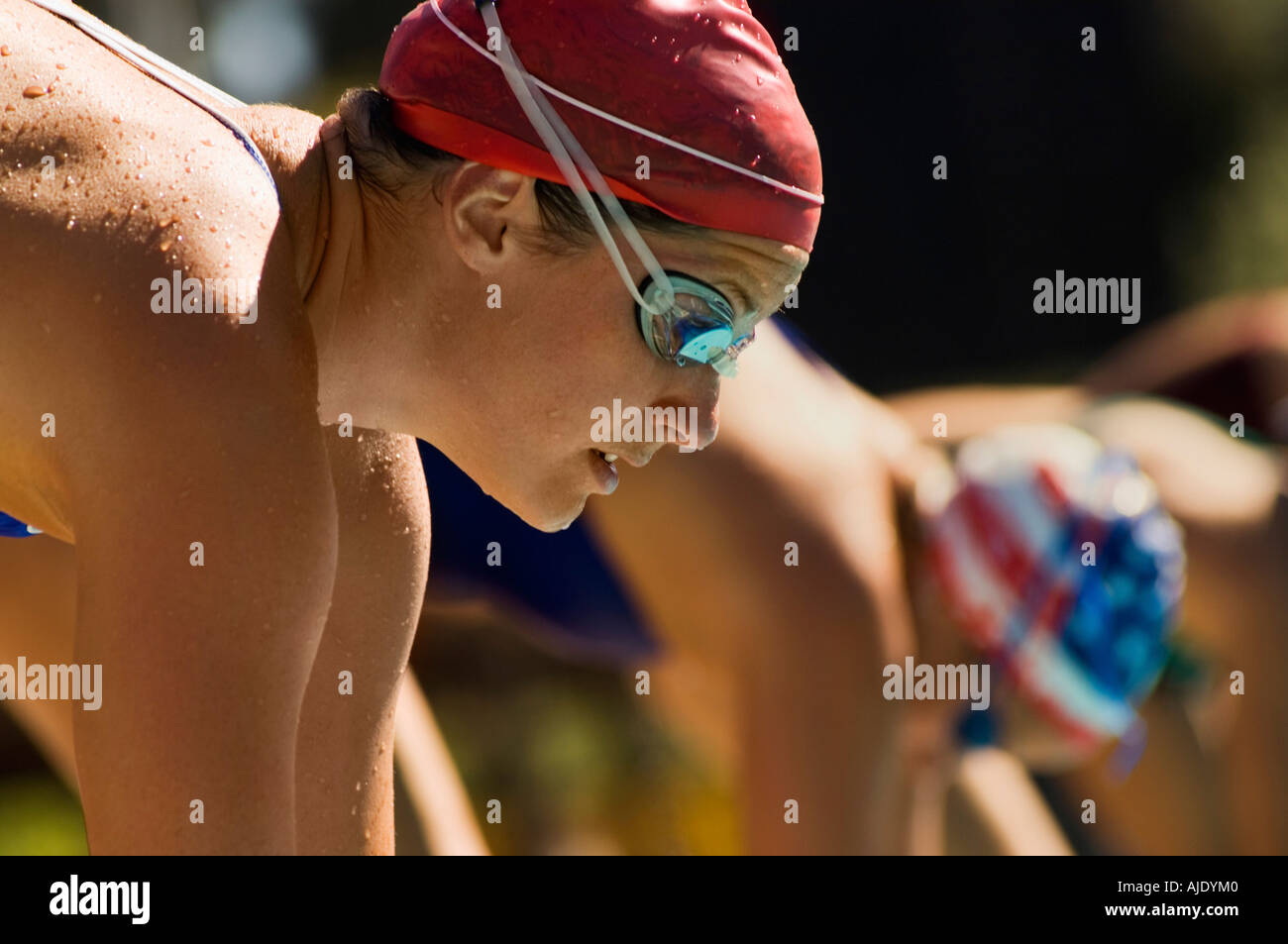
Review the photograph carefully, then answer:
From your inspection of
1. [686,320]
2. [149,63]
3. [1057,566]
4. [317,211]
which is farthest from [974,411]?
[149,63]

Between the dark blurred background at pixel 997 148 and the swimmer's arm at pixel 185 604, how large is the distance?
6166 millimetres

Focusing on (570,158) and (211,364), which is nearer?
(211,364)

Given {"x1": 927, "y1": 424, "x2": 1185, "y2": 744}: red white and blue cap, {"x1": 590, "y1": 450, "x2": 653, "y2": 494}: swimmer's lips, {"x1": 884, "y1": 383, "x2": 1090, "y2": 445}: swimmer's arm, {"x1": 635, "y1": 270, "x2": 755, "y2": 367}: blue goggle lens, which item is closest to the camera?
{"x1": 635, "y1": 270, "x2": 755, "y2": 367}: blue goggle lens

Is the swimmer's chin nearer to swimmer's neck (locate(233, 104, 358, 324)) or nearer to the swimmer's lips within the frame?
the swimmer's lips

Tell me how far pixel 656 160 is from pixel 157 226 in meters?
0.48

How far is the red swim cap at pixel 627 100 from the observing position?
1.50m

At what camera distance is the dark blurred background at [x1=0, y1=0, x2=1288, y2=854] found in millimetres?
7523

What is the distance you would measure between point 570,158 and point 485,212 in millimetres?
94

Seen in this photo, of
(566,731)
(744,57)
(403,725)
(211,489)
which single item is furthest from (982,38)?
(211,489)

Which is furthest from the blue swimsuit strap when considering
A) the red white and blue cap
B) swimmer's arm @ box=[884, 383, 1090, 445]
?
swimmer's arm @ box=[884, 383, 1090, 445]

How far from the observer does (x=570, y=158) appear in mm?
1492

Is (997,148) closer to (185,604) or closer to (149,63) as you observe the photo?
(149,63)

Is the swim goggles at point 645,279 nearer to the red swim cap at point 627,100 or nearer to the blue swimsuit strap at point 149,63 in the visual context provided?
the red swim cap at point 627,100
